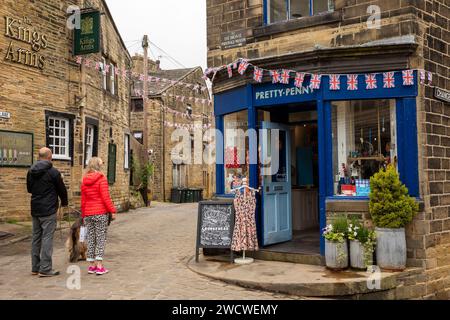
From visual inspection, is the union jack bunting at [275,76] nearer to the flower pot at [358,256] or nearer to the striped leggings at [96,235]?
the flower pot at [358,256]

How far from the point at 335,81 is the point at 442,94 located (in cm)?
197

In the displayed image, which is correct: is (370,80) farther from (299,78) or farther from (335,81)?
(299,78)

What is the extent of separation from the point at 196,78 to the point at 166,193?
9.73 metres

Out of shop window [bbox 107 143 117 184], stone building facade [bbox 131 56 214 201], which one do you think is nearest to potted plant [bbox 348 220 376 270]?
shop window [bbox 107 143 117 184]

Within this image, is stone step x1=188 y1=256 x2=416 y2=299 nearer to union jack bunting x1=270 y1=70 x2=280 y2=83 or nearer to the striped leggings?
the striped leggings

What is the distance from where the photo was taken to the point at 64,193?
7289 millimetres

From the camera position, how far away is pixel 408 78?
25.2ft

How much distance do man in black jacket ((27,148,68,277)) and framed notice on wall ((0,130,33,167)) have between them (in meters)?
5.96

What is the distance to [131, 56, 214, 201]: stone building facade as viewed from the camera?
28.7 metres

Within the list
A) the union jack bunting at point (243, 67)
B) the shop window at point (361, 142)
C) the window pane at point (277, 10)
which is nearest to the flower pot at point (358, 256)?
the shop window at point (361, 142)

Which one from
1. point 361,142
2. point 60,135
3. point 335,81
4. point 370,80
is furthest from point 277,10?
point 60,135

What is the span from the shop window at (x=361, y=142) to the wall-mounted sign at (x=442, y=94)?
0.83 metres
